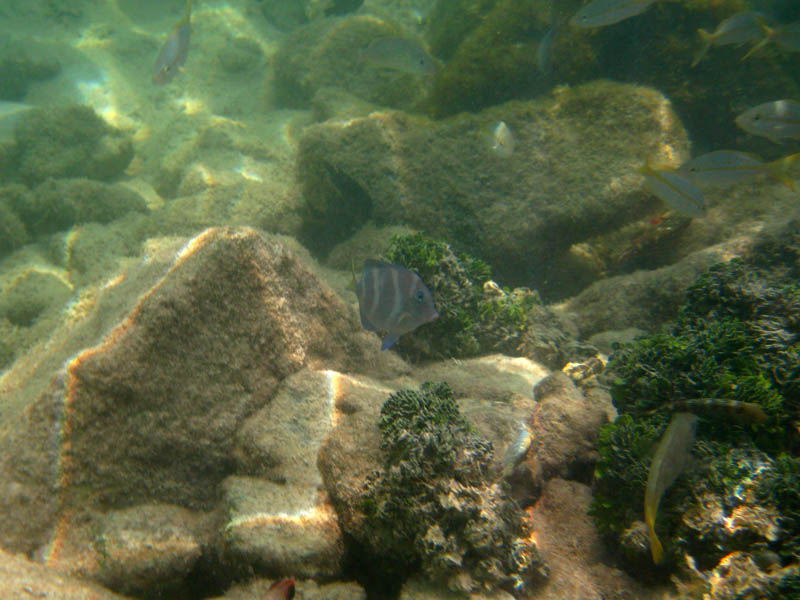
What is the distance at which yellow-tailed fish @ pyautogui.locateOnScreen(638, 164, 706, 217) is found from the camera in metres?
4.58

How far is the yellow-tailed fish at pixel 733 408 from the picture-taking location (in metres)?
2.38

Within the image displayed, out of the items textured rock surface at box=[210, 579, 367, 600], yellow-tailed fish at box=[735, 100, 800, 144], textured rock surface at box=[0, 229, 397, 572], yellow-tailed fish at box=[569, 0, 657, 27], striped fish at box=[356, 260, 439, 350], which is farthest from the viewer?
yellow-tailed fish at box=[735, 100, 800, 144]

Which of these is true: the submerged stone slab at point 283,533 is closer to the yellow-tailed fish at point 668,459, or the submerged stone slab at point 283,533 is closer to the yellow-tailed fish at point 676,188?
the yellow-tailed fish at point 668,459

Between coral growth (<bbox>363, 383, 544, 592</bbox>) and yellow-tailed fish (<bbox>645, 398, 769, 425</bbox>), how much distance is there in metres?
1.36

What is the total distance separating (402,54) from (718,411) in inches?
229

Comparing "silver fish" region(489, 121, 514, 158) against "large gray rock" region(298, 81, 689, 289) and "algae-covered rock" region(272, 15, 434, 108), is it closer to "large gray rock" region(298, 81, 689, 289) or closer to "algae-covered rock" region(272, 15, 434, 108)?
"large gray rock" region(298, 81, 689, 289)

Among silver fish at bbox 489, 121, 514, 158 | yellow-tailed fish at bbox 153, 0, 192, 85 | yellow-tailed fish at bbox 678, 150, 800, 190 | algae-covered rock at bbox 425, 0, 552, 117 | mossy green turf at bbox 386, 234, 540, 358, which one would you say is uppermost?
yellow-tailed fish at bbox 153, 0, 192, 85

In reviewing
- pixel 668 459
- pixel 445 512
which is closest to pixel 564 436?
pixel 668 459

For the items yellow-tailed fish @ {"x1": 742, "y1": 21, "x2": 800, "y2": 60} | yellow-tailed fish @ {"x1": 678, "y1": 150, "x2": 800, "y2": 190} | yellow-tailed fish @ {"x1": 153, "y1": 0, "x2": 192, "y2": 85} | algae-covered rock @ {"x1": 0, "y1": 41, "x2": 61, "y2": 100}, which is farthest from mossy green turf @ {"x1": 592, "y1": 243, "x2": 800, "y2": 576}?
algae-covered rock @ {"x1": 0, "y1": 41, "x2": 61, "y2": 100}

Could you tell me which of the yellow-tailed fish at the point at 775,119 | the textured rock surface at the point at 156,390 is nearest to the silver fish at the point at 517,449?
the textured rock surface at the point at 156,390

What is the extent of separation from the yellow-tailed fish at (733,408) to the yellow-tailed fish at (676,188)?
297cm

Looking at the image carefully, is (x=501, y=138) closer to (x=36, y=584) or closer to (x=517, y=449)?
(x=517, y=449)

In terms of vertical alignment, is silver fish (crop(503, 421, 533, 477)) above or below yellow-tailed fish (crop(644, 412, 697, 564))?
below

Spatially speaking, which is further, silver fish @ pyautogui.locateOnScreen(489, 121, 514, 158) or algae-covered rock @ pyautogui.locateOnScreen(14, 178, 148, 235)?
algae-covered rock @ pyautogui.locateOnScreen(14, 178, 148, 235)
